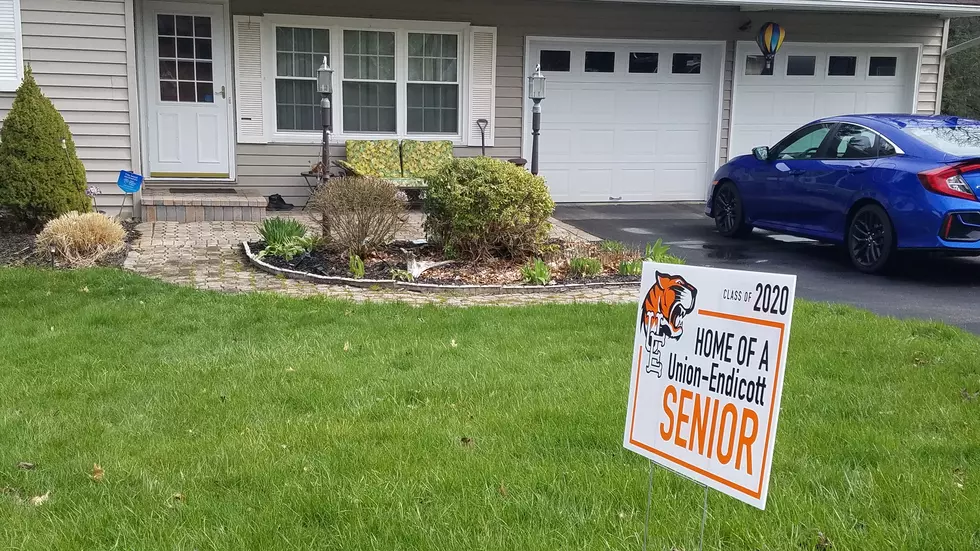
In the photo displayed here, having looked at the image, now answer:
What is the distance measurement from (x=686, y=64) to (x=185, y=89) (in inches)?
277

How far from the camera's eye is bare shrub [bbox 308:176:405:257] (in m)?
7.29

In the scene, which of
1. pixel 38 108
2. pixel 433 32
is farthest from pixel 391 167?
pixel 38 108

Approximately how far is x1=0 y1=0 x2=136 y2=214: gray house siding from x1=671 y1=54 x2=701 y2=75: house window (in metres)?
7.40

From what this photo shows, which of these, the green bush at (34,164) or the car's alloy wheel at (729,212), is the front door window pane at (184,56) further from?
the car's alloy wheel at (729,212)

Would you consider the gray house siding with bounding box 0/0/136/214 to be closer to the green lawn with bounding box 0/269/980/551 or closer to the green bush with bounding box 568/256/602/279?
the green lawn with bounding box 0/269/980/551

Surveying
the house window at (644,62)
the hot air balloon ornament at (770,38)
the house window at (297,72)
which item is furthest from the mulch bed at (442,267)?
A: the hot air balloon ornament at (770,38)

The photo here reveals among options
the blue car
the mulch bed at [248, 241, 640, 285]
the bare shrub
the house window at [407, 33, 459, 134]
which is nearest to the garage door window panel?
the blue car

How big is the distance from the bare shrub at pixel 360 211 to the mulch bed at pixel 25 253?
1813 mm

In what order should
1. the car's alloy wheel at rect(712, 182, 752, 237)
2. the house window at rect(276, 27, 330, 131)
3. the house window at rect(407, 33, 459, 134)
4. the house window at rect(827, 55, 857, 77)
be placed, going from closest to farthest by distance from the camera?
1. the car's alloy wheel at rect(712, 182, 752, 237)
2. the house window at rect(276, 27, 330, 131)
3. the house window at rect(407, 33, 459, 134)
4. the house window at rect(827, 55, 857, 77)

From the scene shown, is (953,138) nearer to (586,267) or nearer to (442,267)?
(586,267)

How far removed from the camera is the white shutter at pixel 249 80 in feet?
35.6

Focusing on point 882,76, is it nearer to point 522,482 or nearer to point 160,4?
point 160,4

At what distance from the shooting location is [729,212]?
9711 mm

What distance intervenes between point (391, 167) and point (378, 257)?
3.84 meters
